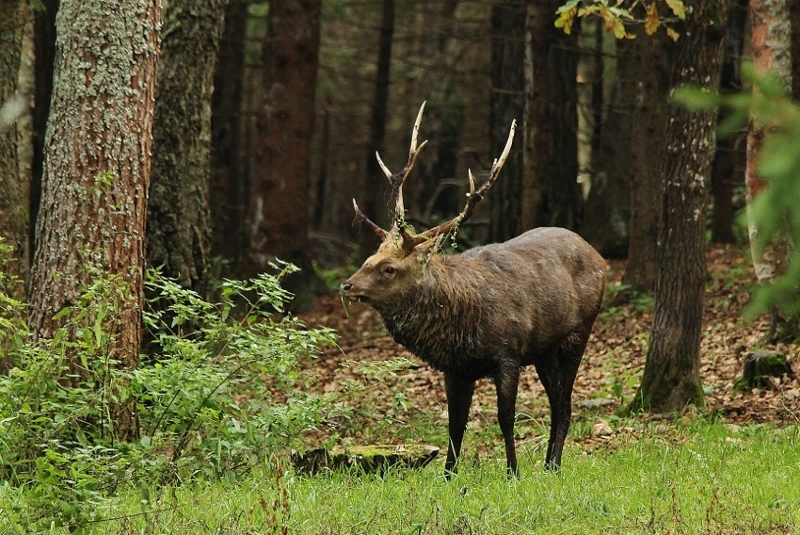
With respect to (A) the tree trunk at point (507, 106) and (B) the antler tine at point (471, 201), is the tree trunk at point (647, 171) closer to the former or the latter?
(A) the tree trunk at point (507, 106)

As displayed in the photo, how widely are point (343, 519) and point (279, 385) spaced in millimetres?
1732

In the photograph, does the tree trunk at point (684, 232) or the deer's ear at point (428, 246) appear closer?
the deer's ear at point (428, 246)

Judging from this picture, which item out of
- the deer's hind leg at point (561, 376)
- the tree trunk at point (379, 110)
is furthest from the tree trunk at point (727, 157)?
the deer's hind leg at point (561, 376)

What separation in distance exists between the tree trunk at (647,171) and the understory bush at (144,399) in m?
9.09

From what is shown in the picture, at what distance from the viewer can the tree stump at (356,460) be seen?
320 inches

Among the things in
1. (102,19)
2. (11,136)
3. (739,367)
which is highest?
(102,19)

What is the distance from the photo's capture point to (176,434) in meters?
7.79

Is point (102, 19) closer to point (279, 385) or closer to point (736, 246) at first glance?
point (279, 385)

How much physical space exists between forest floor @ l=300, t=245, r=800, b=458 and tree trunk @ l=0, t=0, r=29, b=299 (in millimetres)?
3188

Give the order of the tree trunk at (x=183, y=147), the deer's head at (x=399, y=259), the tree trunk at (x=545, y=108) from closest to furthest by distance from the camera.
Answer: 1. the deer's head at (x=399, y=259)
2. the tree trunk at (x=183, y=147)
3. the tree trunk at (x=545, y=108)

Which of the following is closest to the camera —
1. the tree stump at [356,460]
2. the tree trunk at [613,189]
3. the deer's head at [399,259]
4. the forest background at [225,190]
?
the forest background at [225,190]

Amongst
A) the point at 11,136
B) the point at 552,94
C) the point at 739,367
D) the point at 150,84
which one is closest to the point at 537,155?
the point at 552,94

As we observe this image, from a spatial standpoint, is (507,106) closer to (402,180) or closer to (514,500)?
(402,180)

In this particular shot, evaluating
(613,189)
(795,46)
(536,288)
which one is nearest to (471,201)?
(536,288)
